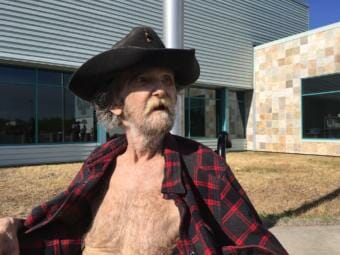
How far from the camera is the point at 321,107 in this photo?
1716 cm

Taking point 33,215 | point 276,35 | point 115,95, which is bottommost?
point 33,215

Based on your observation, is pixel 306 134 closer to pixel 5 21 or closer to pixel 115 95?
pixel 5 21

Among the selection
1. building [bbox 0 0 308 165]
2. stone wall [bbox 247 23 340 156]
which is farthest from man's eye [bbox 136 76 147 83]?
stone wall [bbox 247 23 340 156]

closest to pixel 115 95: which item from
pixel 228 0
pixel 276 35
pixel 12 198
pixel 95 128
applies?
pixel 12 198

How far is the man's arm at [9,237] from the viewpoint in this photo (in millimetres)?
1771

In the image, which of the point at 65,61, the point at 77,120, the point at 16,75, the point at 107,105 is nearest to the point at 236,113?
the point at 77,120

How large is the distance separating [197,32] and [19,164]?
29.5ft

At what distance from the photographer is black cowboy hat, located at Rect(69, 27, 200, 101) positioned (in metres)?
1.87

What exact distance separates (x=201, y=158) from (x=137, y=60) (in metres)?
0.52

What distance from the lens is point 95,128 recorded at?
15.0 m

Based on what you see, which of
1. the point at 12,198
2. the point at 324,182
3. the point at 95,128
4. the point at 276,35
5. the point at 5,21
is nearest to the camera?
the point at 12,198

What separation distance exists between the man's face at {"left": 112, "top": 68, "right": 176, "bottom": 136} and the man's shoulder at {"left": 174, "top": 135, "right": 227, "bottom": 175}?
13cm

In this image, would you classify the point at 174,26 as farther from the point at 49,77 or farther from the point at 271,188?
the point at 49,77

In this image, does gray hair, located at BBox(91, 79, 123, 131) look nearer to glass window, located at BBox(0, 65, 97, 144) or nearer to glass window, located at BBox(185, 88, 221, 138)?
glass window, located at BBox(0, 65, 97, 144)
